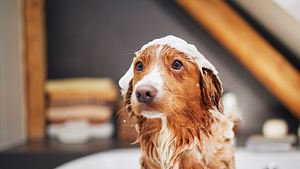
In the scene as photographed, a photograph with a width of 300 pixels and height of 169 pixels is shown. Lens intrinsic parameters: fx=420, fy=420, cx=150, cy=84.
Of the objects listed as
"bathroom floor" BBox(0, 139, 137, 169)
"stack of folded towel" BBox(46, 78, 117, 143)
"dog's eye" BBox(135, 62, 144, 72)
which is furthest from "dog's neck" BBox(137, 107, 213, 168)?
"stack of folded towel" BBox(46, 78, 117, 143)

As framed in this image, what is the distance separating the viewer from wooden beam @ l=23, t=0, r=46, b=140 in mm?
2350

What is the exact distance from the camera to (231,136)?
3.36ft

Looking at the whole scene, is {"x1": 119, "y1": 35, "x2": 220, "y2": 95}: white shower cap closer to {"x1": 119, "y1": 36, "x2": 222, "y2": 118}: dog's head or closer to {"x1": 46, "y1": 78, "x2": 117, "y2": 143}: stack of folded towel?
{"x1": 119, "y1": 36, "x2": 222, "y2": 118}: dog's head

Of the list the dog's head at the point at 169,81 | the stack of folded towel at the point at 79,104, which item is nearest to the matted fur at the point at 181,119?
the dog's head at the point at 169,81

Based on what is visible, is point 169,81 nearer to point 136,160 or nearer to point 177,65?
point 177,65

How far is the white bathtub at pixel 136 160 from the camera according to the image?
1.19 meters

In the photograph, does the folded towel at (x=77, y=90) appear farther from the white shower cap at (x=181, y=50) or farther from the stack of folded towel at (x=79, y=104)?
the white shower cap at (x=181, y=50)

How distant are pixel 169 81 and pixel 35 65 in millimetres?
1650

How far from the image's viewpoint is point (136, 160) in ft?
3.65

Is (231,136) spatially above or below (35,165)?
above

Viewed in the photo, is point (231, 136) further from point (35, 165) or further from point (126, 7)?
→ point (35, 165)

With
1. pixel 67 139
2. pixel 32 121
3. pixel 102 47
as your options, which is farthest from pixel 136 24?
pixel 32 121

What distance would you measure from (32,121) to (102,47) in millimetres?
734

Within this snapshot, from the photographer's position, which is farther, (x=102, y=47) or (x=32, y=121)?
(x=32, y=121)
